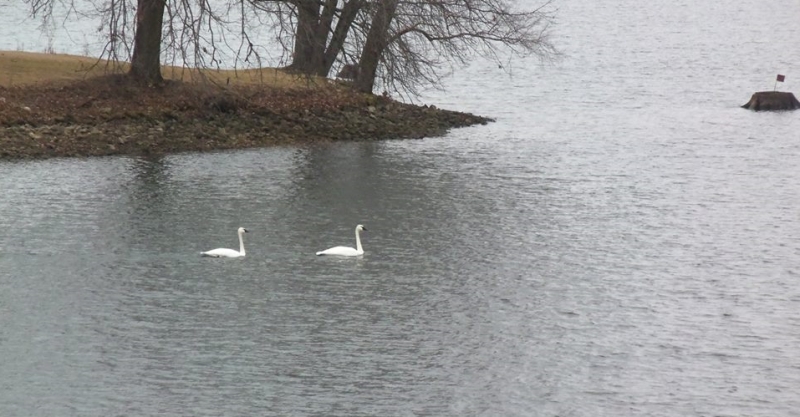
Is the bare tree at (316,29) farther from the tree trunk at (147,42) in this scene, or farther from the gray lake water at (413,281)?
the gray lake water at (413,281)

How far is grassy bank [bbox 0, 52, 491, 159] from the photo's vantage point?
38750 mm

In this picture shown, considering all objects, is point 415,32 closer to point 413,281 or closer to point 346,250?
point 346,250

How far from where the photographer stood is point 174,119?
41.4m

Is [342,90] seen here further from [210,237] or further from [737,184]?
[210,237]

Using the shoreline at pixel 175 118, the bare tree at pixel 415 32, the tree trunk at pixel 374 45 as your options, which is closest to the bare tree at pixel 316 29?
the tree trunk at pixel 374 45

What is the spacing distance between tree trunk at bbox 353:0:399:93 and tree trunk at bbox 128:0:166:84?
7.46m

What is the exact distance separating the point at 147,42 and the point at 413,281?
20.4m

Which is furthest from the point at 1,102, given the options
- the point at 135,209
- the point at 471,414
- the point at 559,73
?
the point at 559,73

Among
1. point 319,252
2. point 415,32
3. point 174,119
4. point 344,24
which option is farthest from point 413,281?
point 415,32

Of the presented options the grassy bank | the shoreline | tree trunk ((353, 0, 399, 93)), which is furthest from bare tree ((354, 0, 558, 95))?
the shoreline

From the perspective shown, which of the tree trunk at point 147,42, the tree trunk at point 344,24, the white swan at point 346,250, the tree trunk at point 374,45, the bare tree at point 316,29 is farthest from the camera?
the tree trunk at point 374,45

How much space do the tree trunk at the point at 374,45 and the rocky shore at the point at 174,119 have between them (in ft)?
4.66

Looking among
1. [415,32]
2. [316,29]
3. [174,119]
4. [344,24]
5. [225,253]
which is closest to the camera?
[225,253]

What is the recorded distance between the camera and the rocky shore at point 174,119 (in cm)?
3847
